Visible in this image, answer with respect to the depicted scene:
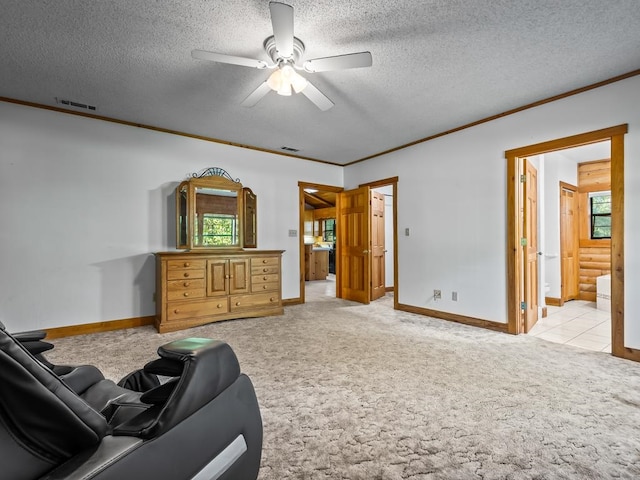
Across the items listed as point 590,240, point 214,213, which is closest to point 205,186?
point 214,213

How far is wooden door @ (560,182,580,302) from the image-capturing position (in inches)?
209

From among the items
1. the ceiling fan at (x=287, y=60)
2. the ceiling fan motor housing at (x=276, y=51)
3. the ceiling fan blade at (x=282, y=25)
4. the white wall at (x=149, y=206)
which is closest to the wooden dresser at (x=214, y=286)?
the white wall at (x=149, y=206)

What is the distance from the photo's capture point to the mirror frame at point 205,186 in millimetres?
4156

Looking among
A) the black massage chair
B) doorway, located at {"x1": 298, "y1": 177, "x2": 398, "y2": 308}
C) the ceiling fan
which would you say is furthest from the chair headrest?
doorway, located at {"x1": 298, "y1": 177, "x2": 398, "y2": 308}

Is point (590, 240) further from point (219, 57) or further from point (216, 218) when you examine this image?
point (219, 57)

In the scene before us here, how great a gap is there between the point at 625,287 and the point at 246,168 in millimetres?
4699

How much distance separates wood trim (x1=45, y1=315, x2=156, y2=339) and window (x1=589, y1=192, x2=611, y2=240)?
767cm

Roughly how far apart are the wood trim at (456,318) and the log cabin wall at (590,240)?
11.1 feet

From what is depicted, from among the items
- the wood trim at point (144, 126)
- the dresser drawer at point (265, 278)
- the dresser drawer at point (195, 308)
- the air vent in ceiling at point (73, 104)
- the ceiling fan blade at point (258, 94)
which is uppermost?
the air vent in ceiling at point (73, 104)

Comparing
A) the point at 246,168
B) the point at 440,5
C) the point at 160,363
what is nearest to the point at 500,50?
the point at 440,5

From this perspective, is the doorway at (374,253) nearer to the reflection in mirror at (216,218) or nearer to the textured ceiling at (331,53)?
the reflection in mirror at (216,218)

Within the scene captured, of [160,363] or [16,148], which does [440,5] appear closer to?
[160,363]

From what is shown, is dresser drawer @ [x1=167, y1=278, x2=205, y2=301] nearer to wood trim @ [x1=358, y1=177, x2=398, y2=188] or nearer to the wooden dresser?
the wooden dresser

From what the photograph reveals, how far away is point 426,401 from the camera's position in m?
2.05
